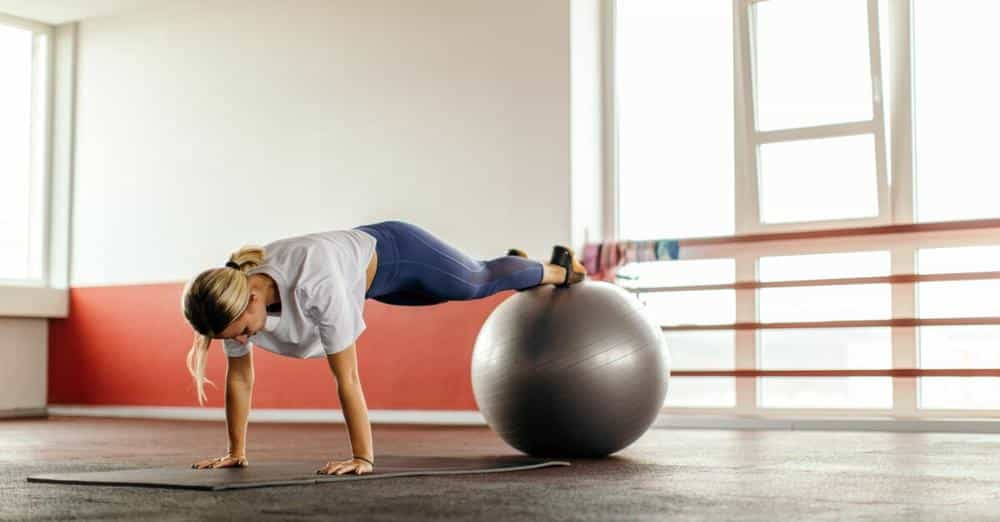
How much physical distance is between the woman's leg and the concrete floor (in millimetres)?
626

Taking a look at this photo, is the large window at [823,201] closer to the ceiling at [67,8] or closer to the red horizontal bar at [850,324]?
the red horizontal bar at [850,324]

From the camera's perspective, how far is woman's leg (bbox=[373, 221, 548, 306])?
11.6 ft

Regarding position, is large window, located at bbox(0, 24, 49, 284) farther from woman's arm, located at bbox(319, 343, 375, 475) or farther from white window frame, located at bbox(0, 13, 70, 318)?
woman's arm, located at bbox(319, 343, 375, 475)

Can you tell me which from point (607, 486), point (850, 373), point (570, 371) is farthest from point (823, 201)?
point (607, 486)

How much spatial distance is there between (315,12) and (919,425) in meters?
4.20

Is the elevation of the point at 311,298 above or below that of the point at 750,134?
below

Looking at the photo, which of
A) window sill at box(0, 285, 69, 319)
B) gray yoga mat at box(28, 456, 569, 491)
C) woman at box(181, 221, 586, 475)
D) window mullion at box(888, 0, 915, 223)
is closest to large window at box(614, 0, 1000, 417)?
window mullion at box(888, 0, 915, 223)

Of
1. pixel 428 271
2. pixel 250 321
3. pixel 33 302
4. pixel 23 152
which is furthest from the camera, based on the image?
pixel 23 152

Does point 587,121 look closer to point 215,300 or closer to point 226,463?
point 226,463

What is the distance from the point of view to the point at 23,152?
8094 millimetres

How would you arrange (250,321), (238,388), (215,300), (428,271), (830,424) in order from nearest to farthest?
(215,300) < (250,321) < (238,388) < (428,271) < (830,424)

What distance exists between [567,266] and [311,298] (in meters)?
1.18

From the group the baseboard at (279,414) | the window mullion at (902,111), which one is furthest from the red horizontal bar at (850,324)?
the baseboard at (279,414)

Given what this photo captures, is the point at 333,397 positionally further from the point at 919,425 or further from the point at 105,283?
the point at 919,425
